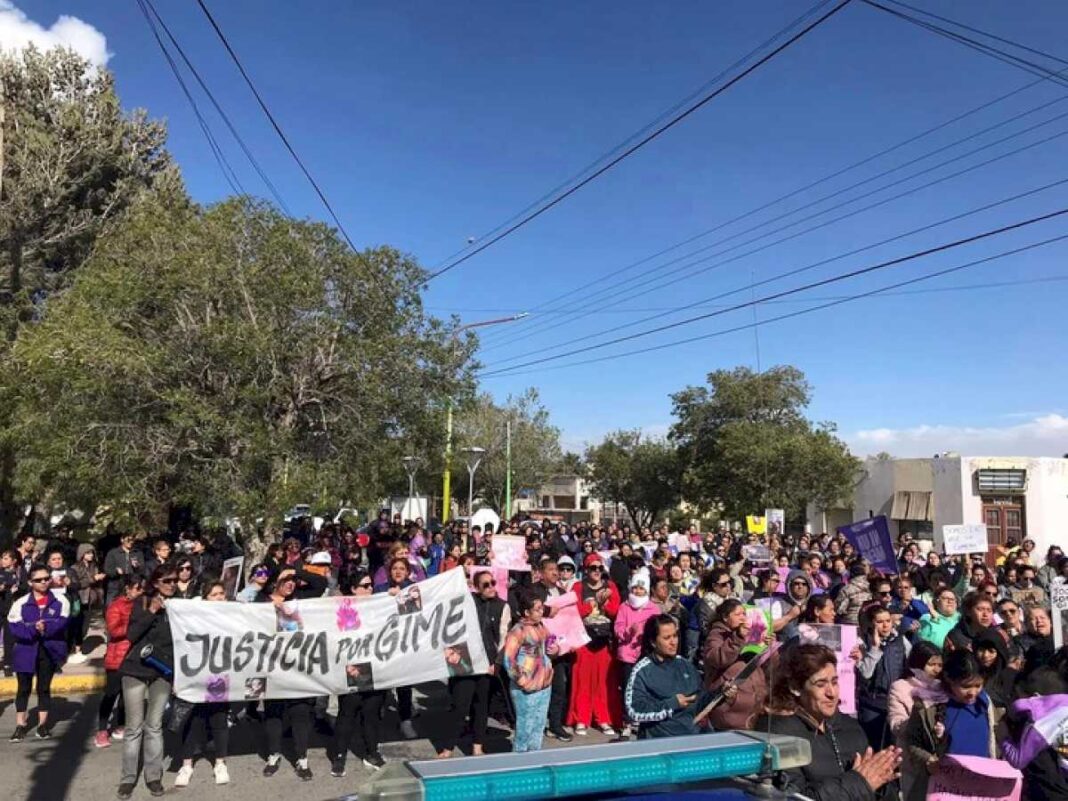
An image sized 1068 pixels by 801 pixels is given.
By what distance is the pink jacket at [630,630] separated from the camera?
26.0 ft

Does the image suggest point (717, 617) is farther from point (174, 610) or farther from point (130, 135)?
point (130, 135)

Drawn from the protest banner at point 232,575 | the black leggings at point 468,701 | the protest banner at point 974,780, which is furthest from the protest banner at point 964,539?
the protest banner at point 974,780

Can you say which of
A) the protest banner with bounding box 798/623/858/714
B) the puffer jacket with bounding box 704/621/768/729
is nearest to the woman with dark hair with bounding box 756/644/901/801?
the puffer jacket with bounding box 704/621/768/729

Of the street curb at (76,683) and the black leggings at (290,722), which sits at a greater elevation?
the black leggings at (290,722)

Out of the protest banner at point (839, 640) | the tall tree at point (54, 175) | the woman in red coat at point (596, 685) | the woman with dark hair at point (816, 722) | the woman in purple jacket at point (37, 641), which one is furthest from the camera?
the tall tree at point (54, 175)

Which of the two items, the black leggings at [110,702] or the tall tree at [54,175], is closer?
the black leggings at [110,702]

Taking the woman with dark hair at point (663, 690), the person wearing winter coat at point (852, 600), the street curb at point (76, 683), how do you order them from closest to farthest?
the woman with dark hair at point (663, 690)
the person wearing winter coat at point (852, 600)
the street curb at point (76, 683)

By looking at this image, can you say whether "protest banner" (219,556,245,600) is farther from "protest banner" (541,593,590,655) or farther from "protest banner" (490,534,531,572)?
"protest banner" (490,534,531,572)

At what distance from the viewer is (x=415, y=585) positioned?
24.3 feet

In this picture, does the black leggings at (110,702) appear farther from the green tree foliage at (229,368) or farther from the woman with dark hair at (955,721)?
the woman with dark hair at (955,721)

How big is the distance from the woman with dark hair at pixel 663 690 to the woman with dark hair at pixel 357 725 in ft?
9.43

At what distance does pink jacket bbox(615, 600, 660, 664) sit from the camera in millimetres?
7922

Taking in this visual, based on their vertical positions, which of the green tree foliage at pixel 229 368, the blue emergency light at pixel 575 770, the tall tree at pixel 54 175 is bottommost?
the blue emergency light at pixel 575 770

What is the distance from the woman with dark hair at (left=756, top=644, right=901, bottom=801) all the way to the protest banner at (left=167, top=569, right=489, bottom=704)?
437cm
